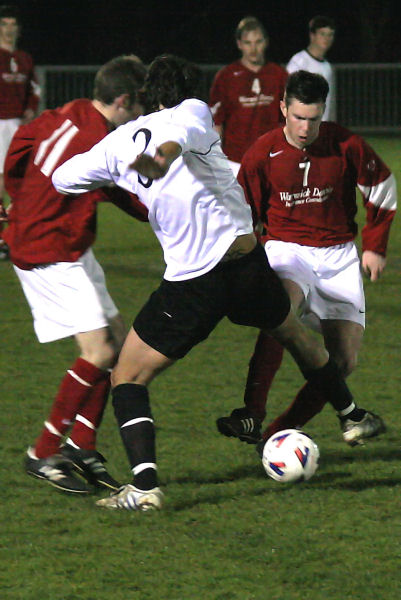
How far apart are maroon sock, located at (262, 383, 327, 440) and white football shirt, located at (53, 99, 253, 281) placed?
105cm

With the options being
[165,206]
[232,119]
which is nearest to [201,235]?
[165,206]

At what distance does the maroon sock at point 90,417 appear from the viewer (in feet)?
16.1

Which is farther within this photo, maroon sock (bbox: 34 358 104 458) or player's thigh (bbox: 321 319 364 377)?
player's thigh (bbox: 321 319 364 377)

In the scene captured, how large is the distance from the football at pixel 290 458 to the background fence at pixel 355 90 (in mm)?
18821

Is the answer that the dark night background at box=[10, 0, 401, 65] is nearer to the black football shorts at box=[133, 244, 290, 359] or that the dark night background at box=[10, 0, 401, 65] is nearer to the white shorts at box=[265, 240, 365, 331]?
the white shorts at box=[265, 240, 365, 331]

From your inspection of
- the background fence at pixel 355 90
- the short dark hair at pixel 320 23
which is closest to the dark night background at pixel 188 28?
the background fence at pixel 355 90

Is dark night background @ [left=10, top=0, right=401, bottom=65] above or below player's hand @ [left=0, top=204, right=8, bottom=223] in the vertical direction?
below

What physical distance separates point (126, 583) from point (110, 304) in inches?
54.1

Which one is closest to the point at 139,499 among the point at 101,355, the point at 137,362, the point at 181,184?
the point at 137,362

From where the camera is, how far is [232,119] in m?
11.2

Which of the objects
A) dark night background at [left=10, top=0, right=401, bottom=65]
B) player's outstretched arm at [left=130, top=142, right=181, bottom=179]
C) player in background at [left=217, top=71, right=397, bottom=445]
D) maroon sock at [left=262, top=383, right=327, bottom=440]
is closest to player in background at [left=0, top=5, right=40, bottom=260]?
player in background at [left=217, top=71, right=397, bottom=445]

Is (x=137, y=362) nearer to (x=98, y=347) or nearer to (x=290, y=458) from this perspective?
(x=98, y=347)

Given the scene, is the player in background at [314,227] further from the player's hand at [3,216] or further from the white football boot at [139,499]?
the player's hand at [3,216]

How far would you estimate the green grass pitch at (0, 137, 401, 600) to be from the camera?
386 cm
